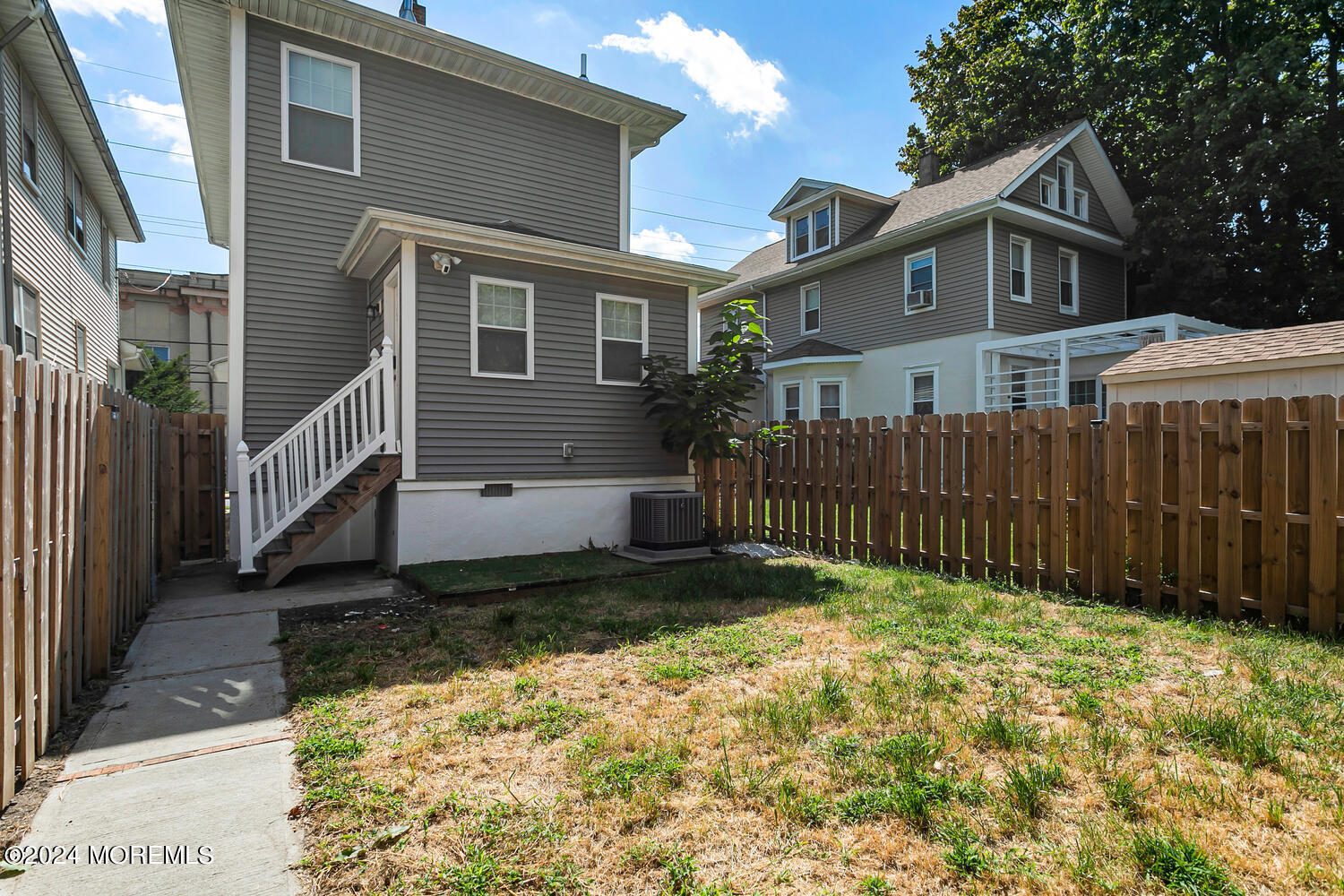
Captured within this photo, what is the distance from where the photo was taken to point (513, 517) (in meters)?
7.78

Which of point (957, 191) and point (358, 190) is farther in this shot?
point (957, 191)

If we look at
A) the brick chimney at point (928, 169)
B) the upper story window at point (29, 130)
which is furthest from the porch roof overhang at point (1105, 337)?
the upper story window at point (29, 130)

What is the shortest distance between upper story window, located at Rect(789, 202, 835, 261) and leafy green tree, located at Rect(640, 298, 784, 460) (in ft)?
36.3

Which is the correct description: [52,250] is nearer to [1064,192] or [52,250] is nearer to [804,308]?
[804,308]

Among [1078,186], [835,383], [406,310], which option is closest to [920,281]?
[835,383]

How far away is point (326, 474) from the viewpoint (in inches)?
266

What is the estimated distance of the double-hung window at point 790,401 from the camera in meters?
17.4

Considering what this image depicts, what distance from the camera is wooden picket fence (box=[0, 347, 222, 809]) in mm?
2391

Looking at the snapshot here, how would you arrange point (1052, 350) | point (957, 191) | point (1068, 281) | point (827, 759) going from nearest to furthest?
point (827, 759) < point (1052, 350) < point (957, 191) < point (1068, 281)

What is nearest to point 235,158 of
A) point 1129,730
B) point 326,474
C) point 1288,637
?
point 326,474

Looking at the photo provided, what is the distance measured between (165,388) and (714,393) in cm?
2067

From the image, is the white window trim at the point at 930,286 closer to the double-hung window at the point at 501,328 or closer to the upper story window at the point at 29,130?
the double-hung window at the point at 501,328

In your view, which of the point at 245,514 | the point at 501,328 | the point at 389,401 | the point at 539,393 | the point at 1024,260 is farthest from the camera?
the point at 1024,260

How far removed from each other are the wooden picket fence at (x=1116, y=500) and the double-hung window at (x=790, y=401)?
9542 mm
